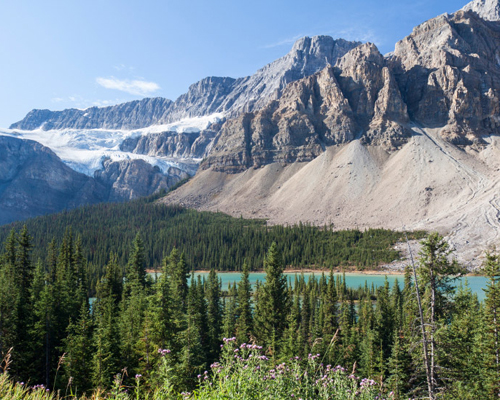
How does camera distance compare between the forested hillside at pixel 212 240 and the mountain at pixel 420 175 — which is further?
the mountain at pixel 420 175

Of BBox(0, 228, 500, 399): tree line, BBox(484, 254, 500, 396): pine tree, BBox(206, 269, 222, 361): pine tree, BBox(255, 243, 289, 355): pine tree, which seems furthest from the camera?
BBox(206, 269, 222, 361): pine tree

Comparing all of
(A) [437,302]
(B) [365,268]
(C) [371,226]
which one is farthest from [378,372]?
(C) [371,226]

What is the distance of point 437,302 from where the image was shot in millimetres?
18141

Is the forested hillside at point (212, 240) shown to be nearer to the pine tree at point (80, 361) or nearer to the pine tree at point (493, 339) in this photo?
the pine tree at point (80, 361)

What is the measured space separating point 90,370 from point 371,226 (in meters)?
128

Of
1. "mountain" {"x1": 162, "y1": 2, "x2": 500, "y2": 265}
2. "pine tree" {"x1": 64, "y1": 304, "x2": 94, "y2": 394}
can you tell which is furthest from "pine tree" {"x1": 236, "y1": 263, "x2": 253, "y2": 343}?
"mountain" {"x1": 162, "y1": 2, "x2": 500, "y2": 265}

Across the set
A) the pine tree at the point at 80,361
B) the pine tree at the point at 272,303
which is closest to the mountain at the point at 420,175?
the pine tree at the point at 272,303

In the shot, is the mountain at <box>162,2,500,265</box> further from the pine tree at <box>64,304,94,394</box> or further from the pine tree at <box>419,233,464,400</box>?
the pine tree at <box>64,304,94,394</box>

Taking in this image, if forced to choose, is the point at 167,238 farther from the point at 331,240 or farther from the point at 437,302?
the point at 437,302

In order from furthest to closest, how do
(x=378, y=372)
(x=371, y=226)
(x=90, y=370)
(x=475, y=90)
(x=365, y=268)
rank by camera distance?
1. (x=475, y=90)
2. (x=371, y=226)
3. (x=365, y=268)
4. (x=378, y=372)
5. (x=90, y=370)

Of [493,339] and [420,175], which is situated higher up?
[420,175]

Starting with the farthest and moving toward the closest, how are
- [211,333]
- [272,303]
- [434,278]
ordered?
1. [211,333]
2. [272,303]
3. [434,278]

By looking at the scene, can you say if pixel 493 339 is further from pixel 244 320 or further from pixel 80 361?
pixel 80 361

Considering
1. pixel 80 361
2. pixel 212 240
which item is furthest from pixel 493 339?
pixel 212 240
